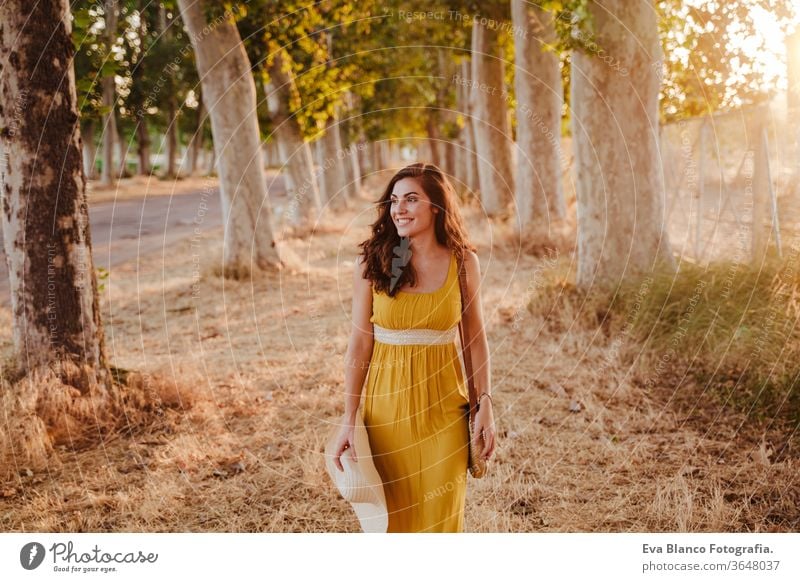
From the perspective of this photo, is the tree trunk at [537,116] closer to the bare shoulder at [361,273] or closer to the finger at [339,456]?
the bare shoulder at [361,273]

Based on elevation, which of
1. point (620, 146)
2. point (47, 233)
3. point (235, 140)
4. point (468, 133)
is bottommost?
point (47, 233)

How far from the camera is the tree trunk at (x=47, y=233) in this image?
409 centimetres

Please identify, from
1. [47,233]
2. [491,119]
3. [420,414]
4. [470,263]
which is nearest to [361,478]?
[420,414]

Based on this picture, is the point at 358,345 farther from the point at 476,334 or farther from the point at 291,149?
the point at 291,149

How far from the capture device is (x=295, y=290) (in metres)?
8.78

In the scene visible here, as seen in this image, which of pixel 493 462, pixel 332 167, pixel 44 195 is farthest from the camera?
pixel 332 167

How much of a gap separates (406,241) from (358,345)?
1.55 feet

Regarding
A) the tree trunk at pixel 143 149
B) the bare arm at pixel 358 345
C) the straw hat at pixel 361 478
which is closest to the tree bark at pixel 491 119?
the bare arm at pixel 358 345

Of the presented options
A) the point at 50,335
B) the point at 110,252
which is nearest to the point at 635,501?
the point at 50,335

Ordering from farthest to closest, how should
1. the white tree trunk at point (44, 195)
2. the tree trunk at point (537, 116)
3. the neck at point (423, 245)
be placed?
the tree trunk at point (537, 116) < the white tree trunk at point (44, 195) < the neck at point (423, 245)

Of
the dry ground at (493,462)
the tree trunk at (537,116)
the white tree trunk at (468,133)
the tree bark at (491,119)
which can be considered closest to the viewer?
the dry ground at (493,462)

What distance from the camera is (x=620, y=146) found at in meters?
6.30

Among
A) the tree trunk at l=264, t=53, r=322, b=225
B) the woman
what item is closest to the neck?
the woman

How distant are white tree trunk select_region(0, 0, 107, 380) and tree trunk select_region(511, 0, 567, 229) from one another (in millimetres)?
6606
